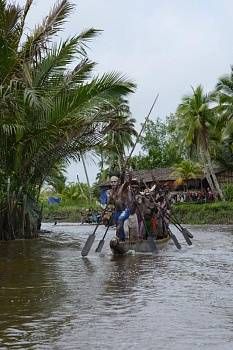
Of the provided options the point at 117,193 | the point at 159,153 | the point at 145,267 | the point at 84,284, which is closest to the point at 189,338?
the point at 84,284

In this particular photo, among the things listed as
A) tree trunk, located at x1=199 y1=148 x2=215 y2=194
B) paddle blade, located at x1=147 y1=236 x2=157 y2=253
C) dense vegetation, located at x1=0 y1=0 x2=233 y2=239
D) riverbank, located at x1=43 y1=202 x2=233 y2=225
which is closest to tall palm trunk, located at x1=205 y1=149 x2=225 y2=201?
tree trunk, located at x1=199 y1=148 x2=215 y2=194

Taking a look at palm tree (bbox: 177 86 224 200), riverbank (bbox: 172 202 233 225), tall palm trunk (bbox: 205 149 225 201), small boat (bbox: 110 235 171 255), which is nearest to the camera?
small boat (bbox: 110 235 171 255)

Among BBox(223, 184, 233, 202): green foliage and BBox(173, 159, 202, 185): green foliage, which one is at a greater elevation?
BBox(173, 159, 202, 185): green foliage

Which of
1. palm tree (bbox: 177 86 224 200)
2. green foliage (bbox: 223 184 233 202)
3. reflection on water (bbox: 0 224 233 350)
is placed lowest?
reflection on water (bbox: 0 224 233 350)

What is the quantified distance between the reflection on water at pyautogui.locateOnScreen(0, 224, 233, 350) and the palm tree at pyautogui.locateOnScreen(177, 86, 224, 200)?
30816mm

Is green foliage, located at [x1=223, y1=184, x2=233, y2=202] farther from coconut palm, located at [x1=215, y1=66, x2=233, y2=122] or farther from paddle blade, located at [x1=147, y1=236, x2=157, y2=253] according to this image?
paddle blade, located at [x1=147, y1=236, x2=157, y2=253]

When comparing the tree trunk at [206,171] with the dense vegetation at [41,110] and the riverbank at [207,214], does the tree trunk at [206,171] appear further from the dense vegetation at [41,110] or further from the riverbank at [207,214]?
the dense vegetation at [41,110]

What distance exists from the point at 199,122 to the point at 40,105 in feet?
95.8

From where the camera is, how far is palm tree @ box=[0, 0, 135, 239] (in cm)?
1598

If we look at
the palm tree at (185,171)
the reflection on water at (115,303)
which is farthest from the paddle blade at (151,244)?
the palm tree at (185,171)

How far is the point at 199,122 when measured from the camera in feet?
142

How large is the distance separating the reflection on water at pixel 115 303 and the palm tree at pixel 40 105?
3.94 m

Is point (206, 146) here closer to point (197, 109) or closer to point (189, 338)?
point (197, 109)

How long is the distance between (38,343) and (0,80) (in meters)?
11.5
